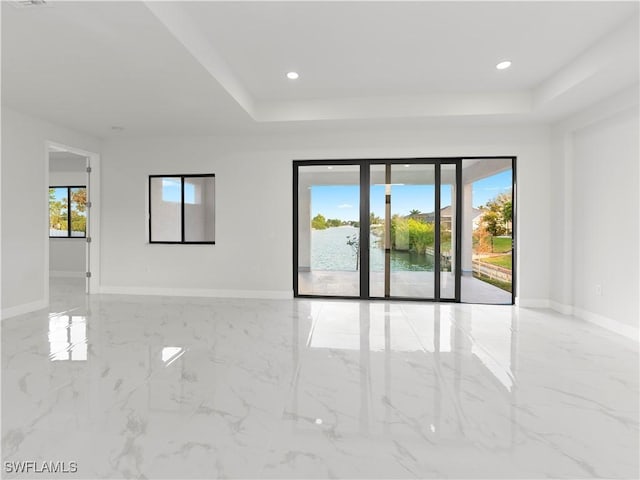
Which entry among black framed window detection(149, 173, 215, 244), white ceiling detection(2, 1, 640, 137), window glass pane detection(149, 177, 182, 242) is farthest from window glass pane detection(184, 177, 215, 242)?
white ceiling detection(2, 1, 640, 137)

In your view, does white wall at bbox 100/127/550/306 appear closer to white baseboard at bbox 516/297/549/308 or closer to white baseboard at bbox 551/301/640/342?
white baseboard at bbox 516/297/549/308

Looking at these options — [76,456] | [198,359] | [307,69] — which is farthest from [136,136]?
[76,456]

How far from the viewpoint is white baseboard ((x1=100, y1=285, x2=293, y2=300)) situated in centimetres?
559

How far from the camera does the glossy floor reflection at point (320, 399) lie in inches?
67.4

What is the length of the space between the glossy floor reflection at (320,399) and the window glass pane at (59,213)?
472cm

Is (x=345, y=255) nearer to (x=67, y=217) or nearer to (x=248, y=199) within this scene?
(x=248, y=199)

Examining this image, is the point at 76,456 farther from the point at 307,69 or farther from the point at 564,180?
the point at 564,180

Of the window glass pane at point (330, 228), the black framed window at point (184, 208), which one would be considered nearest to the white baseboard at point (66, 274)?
the black framed window at point (184, 208)

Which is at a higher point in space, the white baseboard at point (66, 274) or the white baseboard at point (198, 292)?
the white baseboard at point (66, 274)

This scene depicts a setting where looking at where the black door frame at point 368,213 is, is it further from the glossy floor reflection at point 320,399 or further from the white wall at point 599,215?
the glossy floor reflection at point 320,399

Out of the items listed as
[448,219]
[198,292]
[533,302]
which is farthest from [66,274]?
[533,302]

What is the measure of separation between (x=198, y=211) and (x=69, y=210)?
4069mm

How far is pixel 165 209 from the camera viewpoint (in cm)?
599

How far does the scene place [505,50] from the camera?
3457 millimetres
